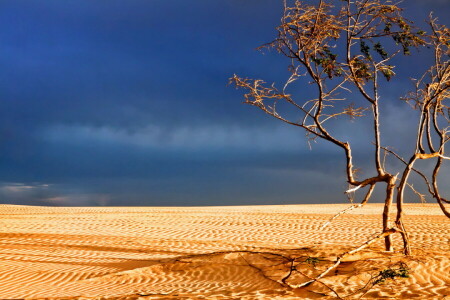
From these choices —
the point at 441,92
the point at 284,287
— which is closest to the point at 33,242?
the point at 284,287

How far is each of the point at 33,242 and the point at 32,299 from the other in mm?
8087

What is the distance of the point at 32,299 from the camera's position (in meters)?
8.71

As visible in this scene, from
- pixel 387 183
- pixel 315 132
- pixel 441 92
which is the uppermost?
pixel 441 92

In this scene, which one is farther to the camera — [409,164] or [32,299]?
[409,164]

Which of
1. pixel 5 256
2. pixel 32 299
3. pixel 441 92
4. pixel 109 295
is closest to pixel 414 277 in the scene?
pixel 441 92

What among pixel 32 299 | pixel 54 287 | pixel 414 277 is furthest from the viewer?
pixel 54 287

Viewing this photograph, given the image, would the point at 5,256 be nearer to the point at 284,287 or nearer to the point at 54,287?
the point at 54,287

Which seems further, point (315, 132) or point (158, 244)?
point (158, 244)

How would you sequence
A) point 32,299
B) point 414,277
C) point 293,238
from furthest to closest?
point 293,238 < point 414,277 < point 32,299

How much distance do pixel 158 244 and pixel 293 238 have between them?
5.05 m

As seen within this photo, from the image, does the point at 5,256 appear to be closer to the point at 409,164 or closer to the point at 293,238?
the point at 293,238

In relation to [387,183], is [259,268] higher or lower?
lower

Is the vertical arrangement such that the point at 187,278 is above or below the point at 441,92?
below

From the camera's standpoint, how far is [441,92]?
439 inches
